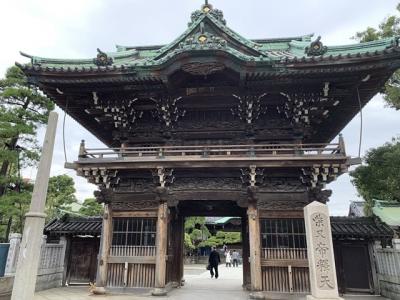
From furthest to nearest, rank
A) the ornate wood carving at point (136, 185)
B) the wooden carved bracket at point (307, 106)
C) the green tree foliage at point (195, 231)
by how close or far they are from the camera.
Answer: the green tree foliage at point (195, 231) → the ornate wood carving at point (136, 185) → the wooden carved bracket at point (307, 106)

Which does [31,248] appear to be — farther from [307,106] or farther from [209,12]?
[209,12]

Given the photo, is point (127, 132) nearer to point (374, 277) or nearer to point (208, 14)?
point (208, 14)

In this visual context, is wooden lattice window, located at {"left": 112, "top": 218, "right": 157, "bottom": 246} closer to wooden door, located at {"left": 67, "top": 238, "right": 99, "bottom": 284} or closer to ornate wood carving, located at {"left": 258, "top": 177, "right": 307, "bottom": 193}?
wooden door, located at {"left": 67, "top": 238, "right": 99, "bottom": 284}

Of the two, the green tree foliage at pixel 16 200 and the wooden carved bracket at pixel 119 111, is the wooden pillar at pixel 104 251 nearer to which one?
the wooden carved bracket at pixel 119 111

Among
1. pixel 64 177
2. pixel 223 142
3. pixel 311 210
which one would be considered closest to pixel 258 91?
pixel 223 142

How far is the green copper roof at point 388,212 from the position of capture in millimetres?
15422

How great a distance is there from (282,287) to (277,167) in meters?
4.09

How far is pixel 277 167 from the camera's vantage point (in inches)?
413

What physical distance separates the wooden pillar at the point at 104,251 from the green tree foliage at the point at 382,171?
555 inches

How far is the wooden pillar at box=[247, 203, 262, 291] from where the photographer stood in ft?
33.2

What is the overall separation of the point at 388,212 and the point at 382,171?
7.32 ft

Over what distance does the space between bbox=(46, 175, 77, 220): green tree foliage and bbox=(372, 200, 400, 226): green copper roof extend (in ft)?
86.0

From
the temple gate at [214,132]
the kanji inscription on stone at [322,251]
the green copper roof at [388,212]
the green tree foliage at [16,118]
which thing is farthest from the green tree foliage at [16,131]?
the green copper roof at [388,212]

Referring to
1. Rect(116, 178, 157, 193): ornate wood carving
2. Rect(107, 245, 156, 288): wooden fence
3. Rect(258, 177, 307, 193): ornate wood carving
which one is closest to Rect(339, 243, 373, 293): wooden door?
Rect(258, 177, 307, 193): ornate wood carving
